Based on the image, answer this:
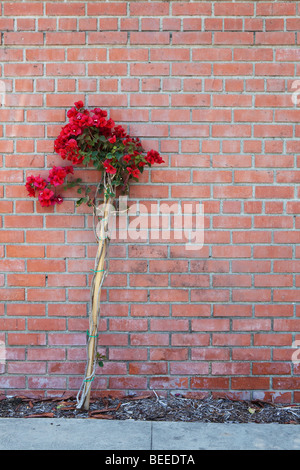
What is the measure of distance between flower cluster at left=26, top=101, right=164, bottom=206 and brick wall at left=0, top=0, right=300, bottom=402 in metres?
0.18

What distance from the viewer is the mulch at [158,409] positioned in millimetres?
2676

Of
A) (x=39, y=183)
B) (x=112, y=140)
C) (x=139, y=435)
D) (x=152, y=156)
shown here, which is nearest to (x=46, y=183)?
(x=39, y=183)

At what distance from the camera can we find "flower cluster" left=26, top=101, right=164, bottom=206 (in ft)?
8.38

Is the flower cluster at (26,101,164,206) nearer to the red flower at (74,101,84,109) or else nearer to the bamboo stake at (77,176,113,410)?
the red flower at (74,101,84,109)

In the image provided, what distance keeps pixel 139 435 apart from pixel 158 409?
0.34 meters

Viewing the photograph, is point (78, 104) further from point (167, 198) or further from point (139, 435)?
point (139, 435)

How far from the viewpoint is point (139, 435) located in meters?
2.43

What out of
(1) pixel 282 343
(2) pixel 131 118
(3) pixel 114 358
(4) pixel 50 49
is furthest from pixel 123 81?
(1) pixel 282 343

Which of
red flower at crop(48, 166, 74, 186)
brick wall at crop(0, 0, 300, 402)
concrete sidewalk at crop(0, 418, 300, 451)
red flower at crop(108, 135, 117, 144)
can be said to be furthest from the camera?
brick wall at crop(0, 0, 300, 402)

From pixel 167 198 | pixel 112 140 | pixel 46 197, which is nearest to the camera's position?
pixel 112 140

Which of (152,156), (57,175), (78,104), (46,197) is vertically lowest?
(46,197)

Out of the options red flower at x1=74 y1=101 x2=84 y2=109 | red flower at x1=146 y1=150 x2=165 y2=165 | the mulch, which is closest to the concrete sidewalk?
the mulch

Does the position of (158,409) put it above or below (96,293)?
below

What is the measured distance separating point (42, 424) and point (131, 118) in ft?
6.24
